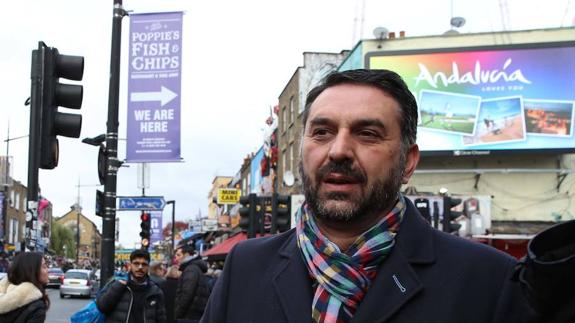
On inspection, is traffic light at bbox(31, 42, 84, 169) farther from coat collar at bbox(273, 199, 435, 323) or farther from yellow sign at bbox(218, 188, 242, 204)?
yellow sign at bbox(218, 188, 242, 204)

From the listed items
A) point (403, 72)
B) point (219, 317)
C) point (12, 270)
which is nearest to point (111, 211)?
point (12, 270)

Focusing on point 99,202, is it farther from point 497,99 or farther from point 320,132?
point 497,99

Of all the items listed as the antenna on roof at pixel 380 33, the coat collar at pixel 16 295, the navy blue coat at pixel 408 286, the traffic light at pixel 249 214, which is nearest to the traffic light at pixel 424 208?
the traffic light at pixel 249 214

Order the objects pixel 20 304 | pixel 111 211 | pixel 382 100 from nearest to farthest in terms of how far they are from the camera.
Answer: pixel 382 100
pixel 20 304
pixel 111 211

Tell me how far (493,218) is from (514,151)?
2.38 m

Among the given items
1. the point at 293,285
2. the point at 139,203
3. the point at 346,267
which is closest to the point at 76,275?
the point at 139,203

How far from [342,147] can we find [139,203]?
11670 mm

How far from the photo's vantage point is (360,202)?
1990 millimetres

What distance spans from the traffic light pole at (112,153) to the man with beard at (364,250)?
8.02 m

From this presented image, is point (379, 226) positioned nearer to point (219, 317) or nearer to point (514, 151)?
point (219, 317)

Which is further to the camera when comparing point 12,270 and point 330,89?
point 12,270

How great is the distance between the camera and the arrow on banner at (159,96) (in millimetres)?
10562

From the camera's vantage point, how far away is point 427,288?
1928 mm

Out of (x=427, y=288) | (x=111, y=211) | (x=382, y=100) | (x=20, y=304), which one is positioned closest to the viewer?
(x=427, y=288)
